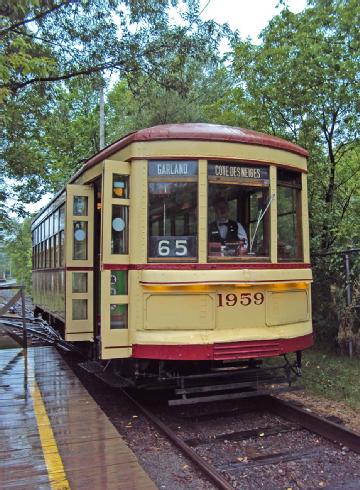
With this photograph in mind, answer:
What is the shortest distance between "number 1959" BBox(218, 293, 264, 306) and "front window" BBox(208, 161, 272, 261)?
386 mm

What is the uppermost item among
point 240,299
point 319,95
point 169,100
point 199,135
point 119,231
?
point 169,100

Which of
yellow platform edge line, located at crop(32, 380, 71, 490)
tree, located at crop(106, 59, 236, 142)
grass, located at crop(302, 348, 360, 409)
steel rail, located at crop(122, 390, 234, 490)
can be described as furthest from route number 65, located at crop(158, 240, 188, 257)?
tree, located at crop(106, 59, 236, 142)

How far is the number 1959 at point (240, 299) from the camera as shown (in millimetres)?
5246

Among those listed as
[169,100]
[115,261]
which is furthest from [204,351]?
[169,100]

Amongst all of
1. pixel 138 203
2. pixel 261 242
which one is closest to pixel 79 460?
pixel 138 203

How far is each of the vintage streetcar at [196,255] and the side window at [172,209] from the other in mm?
10

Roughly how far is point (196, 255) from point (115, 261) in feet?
2.74

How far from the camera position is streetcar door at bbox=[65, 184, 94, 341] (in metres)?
6.56

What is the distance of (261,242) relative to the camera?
564 cm

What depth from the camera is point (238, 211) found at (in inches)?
221

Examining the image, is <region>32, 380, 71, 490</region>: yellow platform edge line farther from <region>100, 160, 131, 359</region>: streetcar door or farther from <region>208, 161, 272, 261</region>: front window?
<region>208, 161, 272, 261</region>: front window

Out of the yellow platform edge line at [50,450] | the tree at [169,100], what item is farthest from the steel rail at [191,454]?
the tree at [169,100]

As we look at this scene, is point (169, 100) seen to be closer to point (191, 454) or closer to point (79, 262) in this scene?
point (79, 262)

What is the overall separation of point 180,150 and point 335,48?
544 cm
